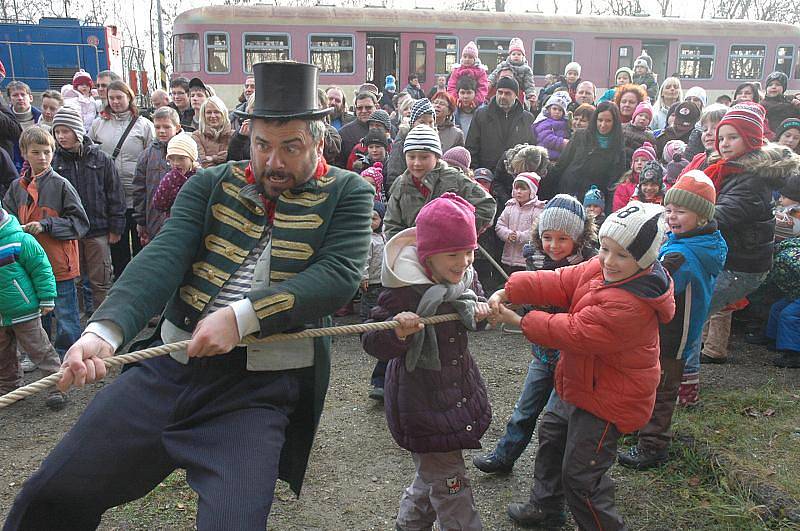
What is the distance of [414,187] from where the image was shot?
15.7 ft

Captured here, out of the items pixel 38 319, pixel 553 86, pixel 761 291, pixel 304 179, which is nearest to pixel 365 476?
pixel 304 179

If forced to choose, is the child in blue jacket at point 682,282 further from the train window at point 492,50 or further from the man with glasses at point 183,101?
the train window at point 492,50

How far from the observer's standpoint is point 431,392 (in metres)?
2.78

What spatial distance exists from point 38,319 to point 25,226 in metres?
0.84

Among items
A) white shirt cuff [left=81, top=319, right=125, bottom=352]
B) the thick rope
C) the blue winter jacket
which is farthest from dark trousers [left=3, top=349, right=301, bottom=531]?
the blue winter jacket

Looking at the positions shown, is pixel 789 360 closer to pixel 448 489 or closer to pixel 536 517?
pixel 536 517

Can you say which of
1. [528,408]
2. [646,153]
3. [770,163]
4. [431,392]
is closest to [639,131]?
[646,153]

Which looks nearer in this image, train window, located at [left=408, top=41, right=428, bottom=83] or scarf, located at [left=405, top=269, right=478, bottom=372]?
scarf, located at [left=405, top=269, right=478, bottom=372]

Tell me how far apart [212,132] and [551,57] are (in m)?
12.6

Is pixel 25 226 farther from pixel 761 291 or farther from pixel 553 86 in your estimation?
pixel 553 86

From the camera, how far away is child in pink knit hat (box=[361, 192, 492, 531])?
2.70 m

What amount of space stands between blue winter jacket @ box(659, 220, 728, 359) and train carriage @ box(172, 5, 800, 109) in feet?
41.5

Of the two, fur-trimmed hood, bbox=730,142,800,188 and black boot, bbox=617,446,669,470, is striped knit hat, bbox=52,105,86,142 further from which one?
fur-trimmed hood, bbox=730,142,800,188

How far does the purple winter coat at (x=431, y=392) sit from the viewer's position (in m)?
2.73
